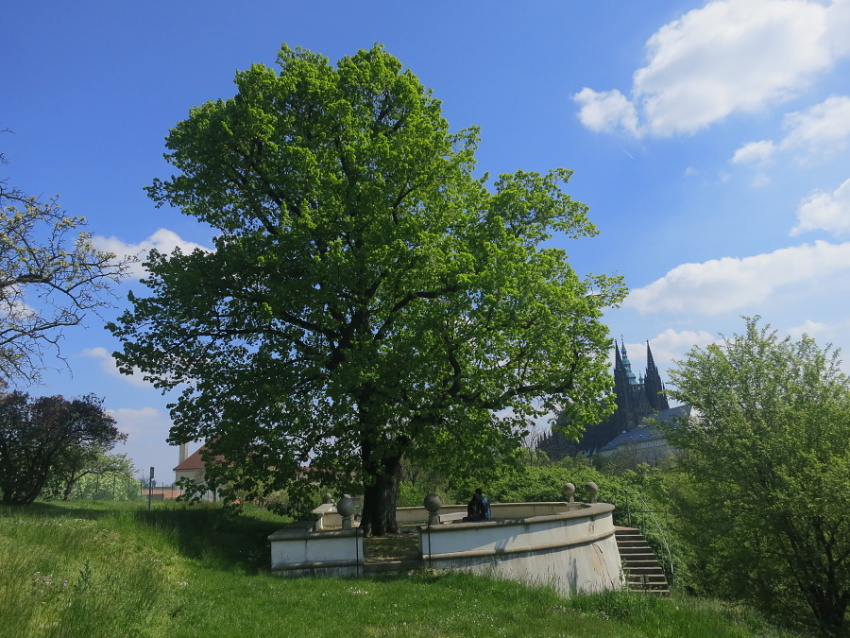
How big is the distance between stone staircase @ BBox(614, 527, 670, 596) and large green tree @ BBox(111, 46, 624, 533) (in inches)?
228

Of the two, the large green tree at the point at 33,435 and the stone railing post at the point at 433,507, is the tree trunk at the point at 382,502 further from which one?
the large green tree at the point at 33,435

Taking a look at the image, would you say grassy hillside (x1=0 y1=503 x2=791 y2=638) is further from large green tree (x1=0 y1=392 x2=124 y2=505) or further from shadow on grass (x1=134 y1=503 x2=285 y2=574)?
large green tree (x1=0 y1=392 x2=124 y2=505)

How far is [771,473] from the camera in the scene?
55.1 feet

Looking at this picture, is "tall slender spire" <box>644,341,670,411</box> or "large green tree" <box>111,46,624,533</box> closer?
"large green tree" <box>111,46,624,533</box>

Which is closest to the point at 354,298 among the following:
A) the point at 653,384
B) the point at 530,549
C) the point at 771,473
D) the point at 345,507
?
the point at 345,507

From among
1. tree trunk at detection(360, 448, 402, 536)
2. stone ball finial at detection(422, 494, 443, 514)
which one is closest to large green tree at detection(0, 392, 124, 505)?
tree trunk at detection(360, 448, 402, 536)

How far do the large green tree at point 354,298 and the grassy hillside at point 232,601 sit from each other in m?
3.23

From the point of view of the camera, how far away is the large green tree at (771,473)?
16.0m

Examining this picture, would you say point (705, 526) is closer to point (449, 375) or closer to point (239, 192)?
point (449, 375)

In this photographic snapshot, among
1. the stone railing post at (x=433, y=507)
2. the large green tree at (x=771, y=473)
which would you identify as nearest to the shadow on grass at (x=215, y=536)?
the stone railing post at (x=433, y=507)

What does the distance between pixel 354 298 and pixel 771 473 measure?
41.6ft

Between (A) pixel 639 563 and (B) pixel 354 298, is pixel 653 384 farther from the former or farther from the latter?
(B) pixel 354 298

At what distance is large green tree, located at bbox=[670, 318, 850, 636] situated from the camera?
16.0 m

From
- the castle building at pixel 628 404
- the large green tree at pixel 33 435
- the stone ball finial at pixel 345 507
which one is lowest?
the stone ball finial at pixel 345 507
